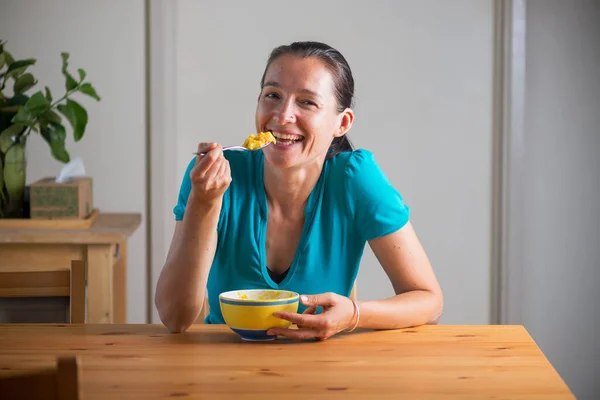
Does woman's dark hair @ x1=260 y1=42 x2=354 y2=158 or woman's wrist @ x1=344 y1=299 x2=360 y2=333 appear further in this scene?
woman's dark hair @ x1=260 y1=42 x2=354 y2=158

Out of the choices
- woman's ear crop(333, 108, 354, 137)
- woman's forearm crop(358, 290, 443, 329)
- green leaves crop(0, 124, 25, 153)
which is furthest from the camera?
green leaves crop(0, 124, 25, 153)

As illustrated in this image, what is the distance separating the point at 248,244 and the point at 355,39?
1.57 meters

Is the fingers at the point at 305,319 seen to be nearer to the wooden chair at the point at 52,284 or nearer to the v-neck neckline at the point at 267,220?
the v-neck neckline at the point at 267,220

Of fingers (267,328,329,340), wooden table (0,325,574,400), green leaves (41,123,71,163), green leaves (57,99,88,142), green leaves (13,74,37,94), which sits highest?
green leaves (13,74,37,94)

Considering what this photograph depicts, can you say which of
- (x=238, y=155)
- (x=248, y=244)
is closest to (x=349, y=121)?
(x=238, y=155)

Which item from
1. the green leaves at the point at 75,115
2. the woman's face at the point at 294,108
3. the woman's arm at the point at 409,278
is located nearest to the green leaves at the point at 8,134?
the green leaves at the point at 75,115

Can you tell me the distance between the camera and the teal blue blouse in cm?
164

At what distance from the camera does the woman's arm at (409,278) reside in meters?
1.47

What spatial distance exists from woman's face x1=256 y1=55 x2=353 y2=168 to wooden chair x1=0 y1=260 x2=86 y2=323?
462 mm

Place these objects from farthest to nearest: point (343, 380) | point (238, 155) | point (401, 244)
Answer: point (238, 155), point (401, 244), point (343, 380)

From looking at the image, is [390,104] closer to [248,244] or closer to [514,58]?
[514,58]

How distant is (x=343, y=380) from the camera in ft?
3.62

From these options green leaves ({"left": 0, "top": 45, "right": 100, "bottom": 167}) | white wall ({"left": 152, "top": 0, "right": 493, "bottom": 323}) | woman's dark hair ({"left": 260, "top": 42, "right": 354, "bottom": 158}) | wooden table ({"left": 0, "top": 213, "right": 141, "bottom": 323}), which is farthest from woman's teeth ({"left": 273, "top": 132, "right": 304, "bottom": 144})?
white wall ({"left": 152, "top": 0, "right": 493, "bottom": 323})

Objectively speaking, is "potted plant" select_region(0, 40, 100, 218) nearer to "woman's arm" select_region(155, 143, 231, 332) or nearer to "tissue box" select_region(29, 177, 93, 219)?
"tissue box" select_region(29, 177, 93, 219)
